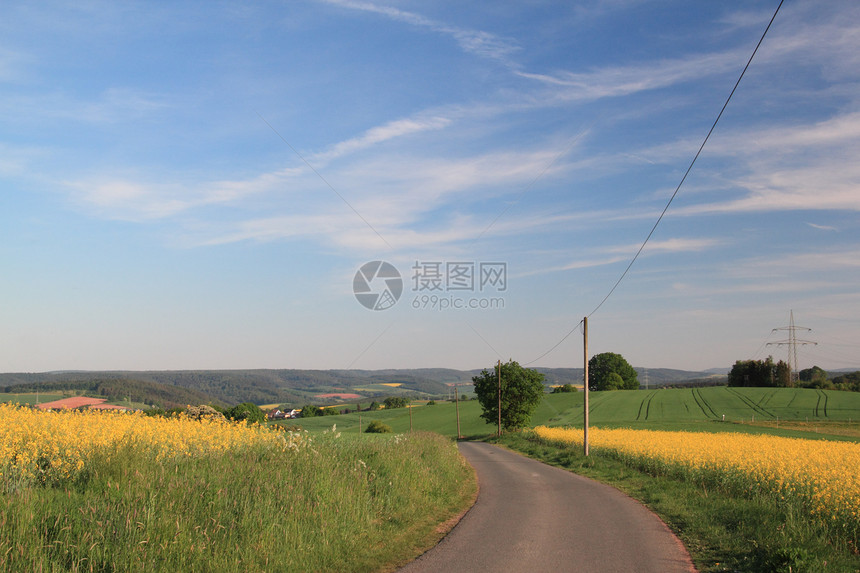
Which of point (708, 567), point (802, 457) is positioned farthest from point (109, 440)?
point (802, 457)

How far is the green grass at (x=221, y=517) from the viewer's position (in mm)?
6809

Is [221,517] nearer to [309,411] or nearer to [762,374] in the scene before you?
[309,411]

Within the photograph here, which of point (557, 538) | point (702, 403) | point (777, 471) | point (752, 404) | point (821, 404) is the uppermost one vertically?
point (557, 538)

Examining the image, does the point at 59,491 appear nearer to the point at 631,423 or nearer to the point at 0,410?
the point at 0,410

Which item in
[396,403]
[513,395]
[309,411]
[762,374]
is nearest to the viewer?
[513,395]

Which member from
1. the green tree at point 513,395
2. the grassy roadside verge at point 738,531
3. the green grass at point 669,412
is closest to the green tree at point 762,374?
the green grass at point 669,412

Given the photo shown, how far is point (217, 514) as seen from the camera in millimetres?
8305

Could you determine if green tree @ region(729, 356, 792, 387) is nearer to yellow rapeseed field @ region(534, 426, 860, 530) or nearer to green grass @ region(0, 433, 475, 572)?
yellow rapeseed field @ region(534, 426, 860, 530)

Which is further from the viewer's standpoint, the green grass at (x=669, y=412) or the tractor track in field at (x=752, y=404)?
the tractor track in field at (x=752, y=404)

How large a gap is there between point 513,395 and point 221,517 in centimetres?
6281

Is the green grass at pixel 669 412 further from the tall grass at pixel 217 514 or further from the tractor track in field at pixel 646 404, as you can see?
the tall grass at pixel 217 514

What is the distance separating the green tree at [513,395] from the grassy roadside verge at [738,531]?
49202mm

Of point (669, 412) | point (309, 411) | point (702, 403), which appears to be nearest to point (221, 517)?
point (669, 412)

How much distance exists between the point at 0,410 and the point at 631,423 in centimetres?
7458
